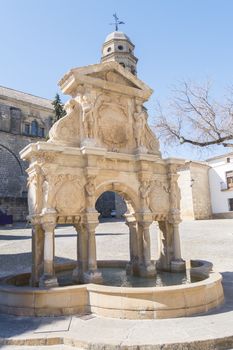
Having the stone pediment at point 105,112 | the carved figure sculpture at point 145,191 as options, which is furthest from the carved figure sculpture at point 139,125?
the carved figure sculpture at point 145,191

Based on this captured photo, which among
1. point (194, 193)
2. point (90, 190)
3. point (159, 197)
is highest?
point (194, 193)

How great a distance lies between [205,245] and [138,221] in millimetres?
6838

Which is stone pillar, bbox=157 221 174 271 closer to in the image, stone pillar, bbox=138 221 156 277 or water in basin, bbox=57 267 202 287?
water in basin, bbox=57 267 202 287

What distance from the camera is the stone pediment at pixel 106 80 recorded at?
6.91 m

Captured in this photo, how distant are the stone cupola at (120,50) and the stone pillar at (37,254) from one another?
2612cm

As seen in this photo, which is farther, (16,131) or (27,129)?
(27,129)

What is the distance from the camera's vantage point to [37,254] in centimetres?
617

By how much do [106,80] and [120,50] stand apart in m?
24.9

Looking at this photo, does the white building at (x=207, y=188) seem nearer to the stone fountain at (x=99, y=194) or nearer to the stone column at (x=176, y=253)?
the stone column at (x=176, y=253)

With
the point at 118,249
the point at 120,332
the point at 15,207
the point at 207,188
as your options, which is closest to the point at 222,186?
the point at 207,188

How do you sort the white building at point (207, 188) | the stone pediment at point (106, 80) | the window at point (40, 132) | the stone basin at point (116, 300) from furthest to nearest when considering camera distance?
the window at point (40, 132), the white building at point (207, 188), the stone pediment at point (106, 80), the stone basin at point (116, 300)

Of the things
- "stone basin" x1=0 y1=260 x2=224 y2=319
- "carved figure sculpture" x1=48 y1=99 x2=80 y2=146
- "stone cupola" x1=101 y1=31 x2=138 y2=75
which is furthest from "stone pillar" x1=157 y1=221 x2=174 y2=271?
"stone cupola" x1=101 y1=31 x2=138 y2=75

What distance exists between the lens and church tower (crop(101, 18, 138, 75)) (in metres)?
29.5

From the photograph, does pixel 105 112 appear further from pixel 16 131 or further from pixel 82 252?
pixel 16 131
